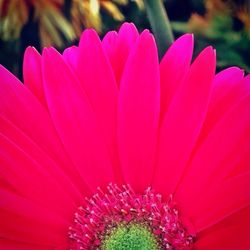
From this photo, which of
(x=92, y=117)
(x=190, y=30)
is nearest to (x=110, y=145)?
(x=92, y=117)

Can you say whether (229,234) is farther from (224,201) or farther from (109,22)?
(109,22)

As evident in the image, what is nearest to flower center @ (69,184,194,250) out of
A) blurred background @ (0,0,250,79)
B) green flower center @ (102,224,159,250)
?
green flower center @ (102,224,159,250)

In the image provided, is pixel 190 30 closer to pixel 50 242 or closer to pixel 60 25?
pixel 60 25

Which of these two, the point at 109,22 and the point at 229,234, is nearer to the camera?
the point at 229,234

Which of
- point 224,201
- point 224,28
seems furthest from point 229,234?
point 224,28

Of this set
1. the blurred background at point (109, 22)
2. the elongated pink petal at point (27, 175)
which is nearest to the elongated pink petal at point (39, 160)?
the elongated pink petal at point (27, 175)
